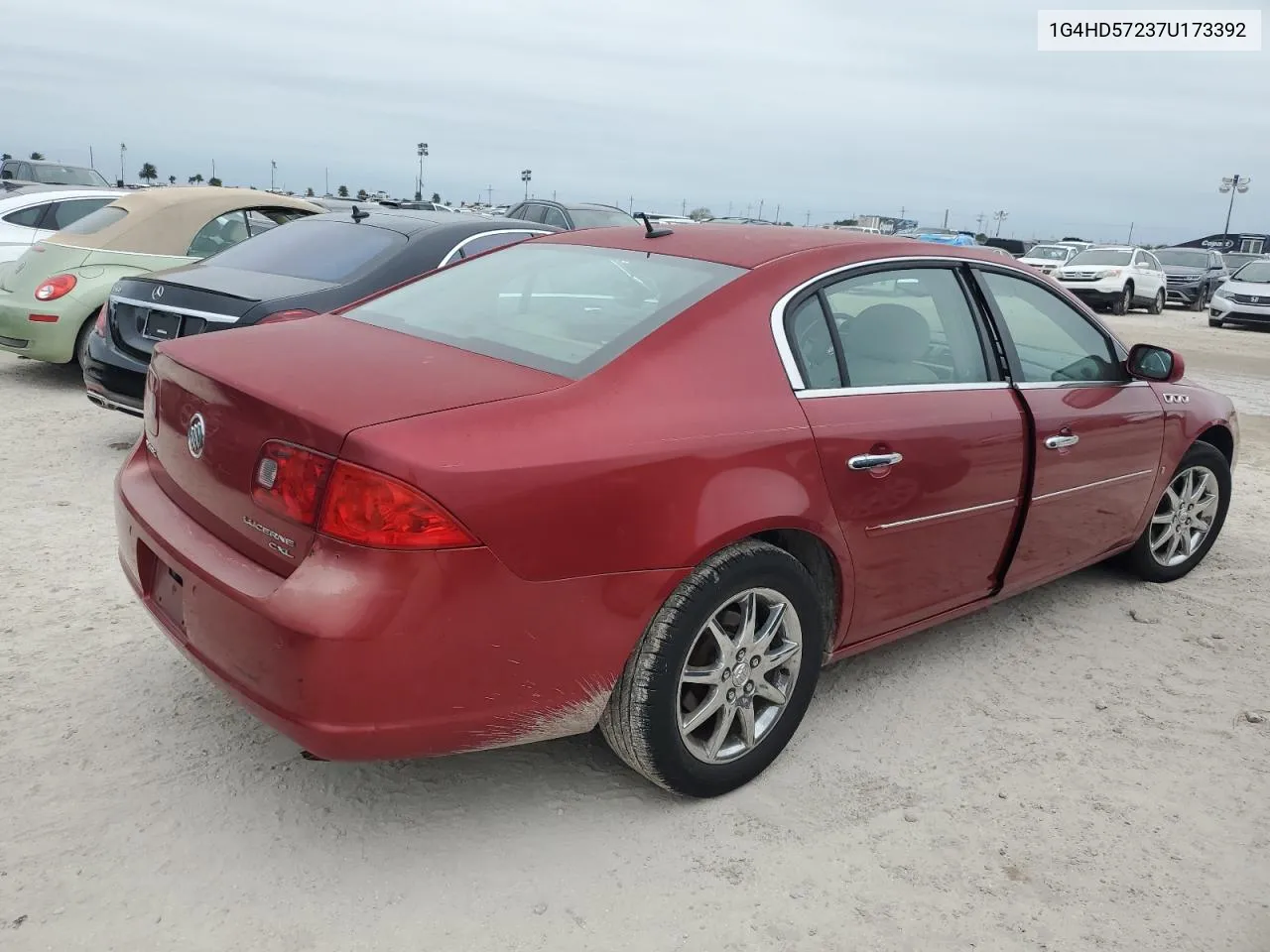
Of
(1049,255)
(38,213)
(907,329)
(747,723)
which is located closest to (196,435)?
(747,723)

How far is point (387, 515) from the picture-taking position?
2135mm

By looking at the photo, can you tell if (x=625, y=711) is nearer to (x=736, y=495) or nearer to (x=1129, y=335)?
(x=736, y=495)

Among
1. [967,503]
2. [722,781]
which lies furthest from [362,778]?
[967,503]

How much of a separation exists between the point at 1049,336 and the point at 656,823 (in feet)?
7.86

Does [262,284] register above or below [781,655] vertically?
above

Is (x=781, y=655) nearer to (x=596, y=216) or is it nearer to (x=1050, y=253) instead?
(x=596, y=216)

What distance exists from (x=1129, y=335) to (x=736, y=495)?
56.9ft

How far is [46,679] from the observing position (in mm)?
3230

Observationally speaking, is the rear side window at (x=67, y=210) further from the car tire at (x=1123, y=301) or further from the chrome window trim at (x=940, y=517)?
the car tire at (x=1123, y=301)

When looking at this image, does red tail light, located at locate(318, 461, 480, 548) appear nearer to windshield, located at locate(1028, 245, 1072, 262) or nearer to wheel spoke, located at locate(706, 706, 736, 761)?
wheel spoke, located at locate(706, 706, 736, 761)

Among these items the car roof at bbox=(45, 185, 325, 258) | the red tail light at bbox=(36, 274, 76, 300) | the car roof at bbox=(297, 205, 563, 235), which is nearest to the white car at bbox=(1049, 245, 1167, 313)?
the car roof at bbox=(297, 205, 563, 235)

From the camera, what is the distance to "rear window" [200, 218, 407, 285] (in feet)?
18.8

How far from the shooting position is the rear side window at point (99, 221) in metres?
7.64

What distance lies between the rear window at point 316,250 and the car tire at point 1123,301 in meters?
20.1
